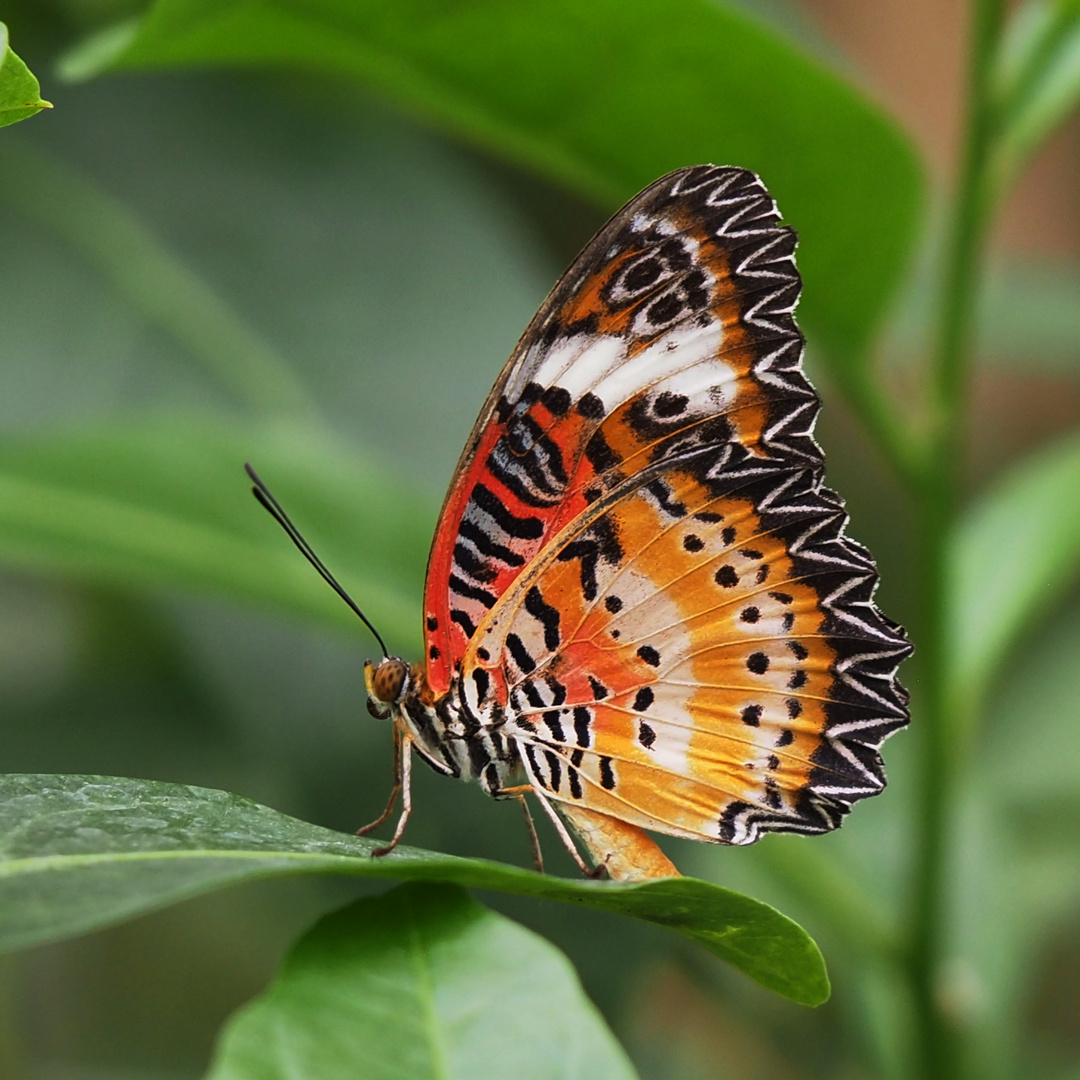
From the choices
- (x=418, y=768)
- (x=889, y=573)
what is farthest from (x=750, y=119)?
(x=889, y=573)

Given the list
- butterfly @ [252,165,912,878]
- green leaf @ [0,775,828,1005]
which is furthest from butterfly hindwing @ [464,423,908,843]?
green leaf @ [0,775,828,1005]

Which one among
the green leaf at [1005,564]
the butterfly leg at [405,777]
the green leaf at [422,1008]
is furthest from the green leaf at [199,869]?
the green leaf at [1005,564]

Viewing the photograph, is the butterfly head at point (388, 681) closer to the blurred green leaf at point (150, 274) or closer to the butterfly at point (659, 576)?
the butterfly at point (659, 576)

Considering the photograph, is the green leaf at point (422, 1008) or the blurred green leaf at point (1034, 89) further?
the blurred green leaf at point (1034, 89)

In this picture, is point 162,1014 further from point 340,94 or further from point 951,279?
point 951,279

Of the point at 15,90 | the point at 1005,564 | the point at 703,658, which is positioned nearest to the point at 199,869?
the point at 15,90

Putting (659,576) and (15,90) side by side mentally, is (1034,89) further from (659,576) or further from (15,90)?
(15,90)

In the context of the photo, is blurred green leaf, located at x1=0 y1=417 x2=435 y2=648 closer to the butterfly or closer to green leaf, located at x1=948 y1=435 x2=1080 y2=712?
the butterfly
